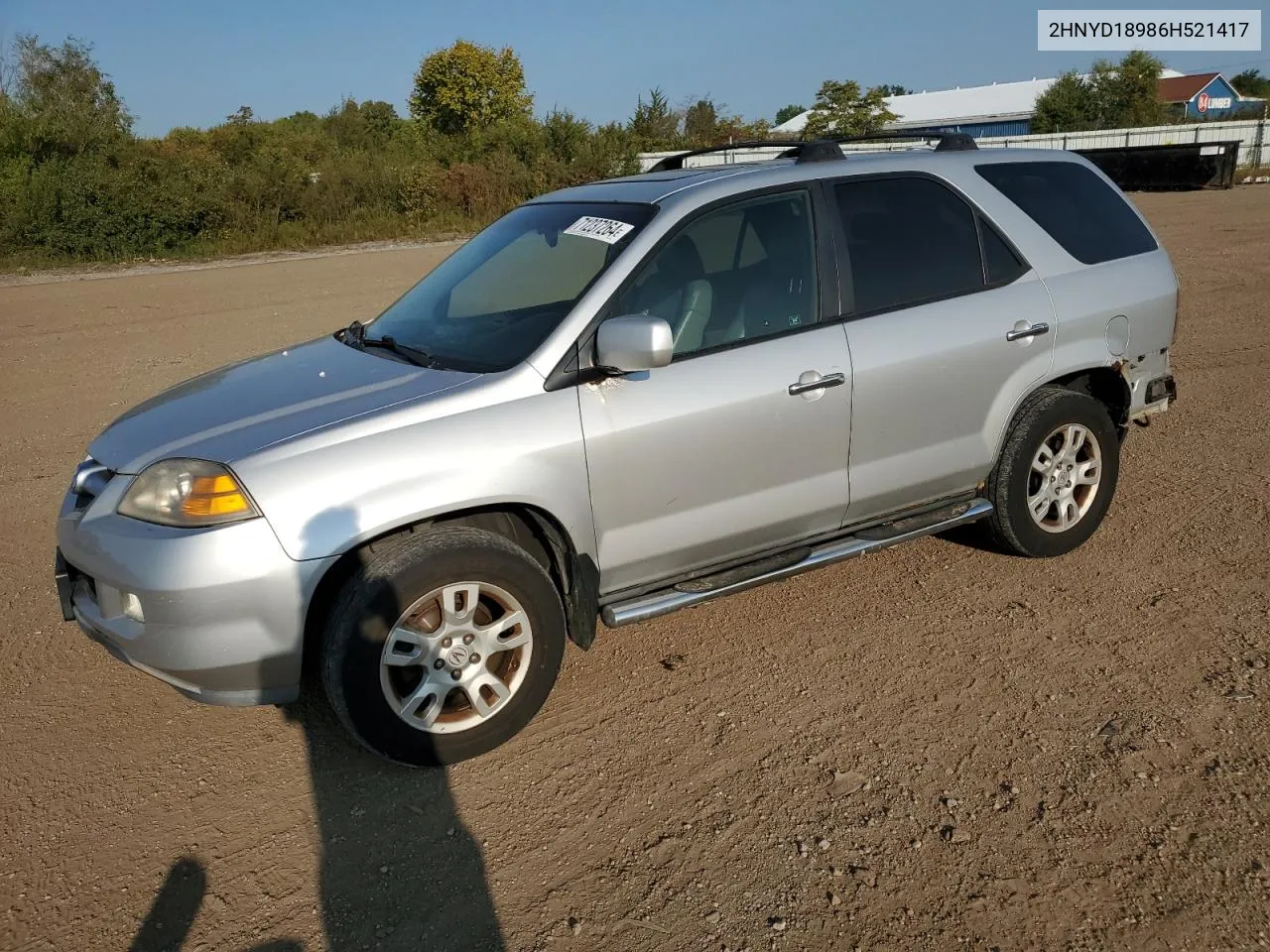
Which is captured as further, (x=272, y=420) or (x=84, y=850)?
(x=272, y=420)

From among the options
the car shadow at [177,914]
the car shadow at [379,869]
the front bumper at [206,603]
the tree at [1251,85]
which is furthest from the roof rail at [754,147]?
the tree at [1251,85]

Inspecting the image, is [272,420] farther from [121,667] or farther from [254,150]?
[254,150]

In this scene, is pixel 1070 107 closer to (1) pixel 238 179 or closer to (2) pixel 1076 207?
(1) pixel 238 179

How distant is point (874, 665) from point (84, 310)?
14751mm

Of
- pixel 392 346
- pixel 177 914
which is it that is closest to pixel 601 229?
pixel 392 346

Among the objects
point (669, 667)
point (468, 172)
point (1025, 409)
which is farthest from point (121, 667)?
point (468, 172)

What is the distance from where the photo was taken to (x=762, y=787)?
3180 mm

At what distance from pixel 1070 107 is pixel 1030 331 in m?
58.2

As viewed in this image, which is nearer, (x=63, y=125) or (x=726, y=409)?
(x=726, y=409)

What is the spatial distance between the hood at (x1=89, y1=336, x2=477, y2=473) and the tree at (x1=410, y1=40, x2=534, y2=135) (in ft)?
182

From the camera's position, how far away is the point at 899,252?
4.17 m

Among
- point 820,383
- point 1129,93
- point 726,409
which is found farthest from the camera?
point 1129,93

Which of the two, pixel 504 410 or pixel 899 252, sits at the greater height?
pixel 899 252

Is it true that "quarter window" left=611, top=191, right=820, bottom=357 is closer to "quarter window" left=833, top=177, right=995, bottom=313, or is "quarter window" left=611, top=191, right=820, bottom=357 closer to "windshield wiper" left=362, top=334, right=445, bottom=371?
"quarter window" left=833, top=177, right=995, bottom=313
